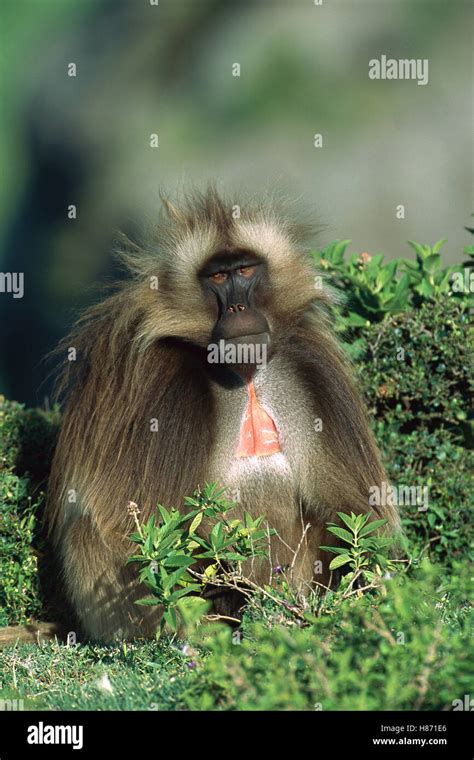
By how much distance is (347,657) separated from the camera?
12.7ft

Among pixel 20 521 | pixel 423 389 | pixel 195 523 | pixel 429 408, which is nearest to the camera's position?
pixel 195 523

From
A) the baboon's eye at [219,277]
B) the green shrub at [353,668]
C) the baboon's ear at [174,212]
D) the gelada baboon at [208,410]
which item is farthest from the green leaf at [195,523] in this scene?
the baboon's ear at [174,212]

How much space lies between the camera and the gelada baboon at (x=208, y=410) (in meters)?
5.93

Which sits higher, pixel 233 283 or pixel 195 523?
pixel 233 283

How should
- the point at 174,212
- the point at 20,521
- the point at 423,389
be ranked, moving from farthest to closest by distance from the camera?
the point at 423,389 < the point at 20,521 < the point at 174,212

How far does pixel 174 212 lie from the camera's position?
20.5ft

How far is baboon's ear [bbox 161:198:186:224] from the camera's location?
20.4ft

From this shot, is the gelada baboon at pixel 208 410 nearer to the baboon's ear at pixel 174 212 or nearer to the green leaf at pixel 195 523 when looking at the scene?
the baboon's ear at pixel 174 212

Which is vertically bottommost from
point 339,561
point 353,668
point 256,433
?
point 353,668

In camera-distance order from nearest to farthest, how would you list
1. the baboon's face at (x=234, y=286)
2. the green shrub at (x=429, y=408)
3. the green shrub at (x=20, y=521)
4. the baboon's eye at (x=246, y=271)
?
the baboon's face at (x=234, y=286) < the baboon's eye at (x=246, y=271) < the green shrub at (x=20, y=521) < the green shrub at (x=429, y=408)

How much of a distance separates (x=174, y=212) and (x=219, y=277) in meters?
0.50

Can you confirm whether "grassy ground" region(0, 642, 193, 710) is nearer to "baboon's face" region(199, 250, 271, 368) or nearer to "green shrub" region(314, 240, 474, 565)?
"baboon's face" region(199, 250, 271, 368)

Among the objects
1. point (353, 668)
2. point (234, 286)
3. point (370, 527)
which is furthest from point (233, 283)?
point (353, 668)

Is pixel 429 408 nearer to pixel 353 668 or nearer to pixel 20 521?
pixel 20 521
